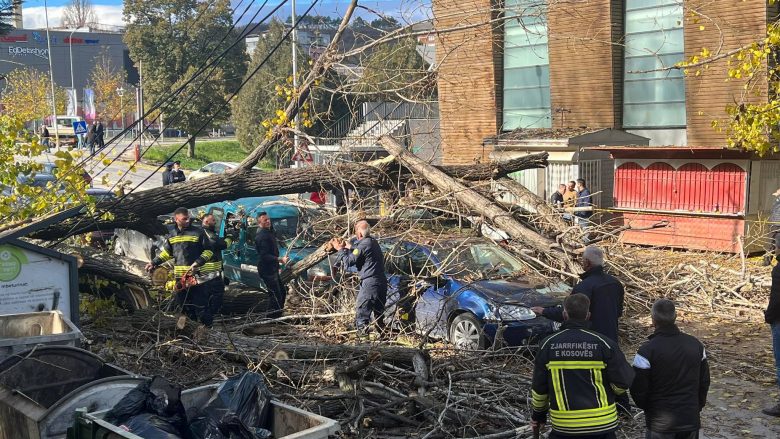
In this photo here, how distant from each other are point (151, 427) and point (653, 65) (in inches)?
805

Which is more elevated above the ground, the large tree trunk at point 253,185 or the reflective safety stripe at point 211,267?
the large tree trunk at point 253,185

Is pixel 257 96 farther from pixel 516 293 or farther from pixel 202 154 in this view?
pixel 516 293

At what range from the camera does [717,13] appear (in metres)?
20.1

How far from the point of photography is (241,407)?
17.9 feet

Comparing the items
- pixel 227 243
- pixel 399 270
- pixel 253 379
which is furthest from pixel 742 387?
pixel 227 243

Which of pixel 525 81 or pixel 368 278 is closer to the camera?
pixel 368 278

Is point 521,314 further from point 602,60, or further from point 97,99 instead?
point 97,99

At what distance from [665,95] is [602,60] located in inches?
80.5

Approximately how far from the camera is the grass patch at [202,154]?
150 feet

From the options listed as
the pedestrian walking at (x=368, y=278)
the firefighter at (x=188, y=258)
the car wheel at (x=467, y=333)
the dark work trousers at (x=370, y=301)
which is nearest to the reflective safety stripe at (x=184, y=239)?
the firefighter at (x=188, y=258)

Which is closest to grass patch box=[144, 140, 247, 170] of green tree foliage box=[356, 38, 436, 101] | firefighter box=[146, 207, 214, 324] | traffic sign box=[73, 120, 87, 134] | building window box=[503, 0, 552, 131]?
traffic sign box=[73, 120, 87, 134]

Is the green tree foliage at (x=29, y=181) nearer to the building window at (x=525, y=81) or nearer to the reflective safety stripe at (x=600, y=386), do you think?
the reflective safety stripe at (x=600, y=386)

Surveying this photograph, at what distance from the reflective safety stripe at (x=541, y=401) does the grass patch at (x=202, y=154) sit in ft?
131

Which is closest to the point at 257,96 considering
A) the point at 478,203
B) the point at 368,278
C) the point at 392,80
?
the point at 392,80
